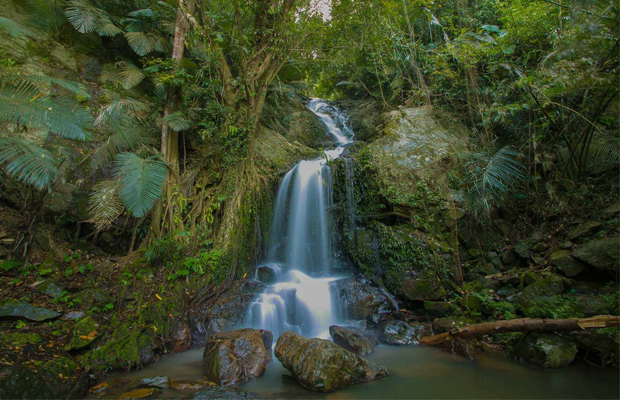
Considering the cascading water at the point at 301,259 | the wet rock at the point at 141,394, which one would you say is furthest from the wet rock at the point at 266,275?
the wet rock at the point at 141,394

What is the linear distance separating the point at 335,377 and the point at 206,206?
4.34m

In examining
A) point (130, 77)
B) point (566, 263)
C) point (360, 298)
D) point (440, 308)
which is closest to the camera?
point (566, 263)

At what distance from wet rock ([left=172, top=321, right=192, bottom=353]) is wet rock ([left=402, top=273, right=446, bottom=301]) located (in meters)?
3.94

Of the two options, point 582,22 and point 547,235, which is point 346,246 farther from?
point 582,22

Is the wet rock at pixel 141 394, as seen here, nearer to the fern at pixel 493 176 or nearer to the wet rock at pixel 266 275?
the wet rock at pixel 266 275

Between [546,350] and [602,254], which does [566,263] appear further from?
[546,350]

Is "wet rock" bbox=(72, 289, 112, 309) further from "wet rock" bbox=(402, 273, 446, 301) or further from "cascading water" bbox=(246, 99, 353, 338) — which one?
"wet rock" bbox=(402, 273, 446, 301)

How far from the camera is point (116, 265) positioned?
18.1 ft

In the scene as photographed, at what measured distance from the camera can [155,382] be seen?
362cm

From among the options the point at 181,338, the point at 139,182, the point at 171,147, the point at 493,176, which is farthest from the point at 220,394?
the point at 493,176

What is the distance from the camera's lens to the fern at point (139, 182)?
14.1ft

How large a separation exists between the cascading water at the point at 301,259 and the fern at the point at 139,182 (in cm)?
255

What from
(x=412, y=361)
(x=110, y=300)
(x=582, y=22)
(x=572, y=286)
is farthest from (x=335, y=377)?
(x=582, y=22)

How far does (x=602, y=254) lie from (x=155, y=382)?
20.7ft
